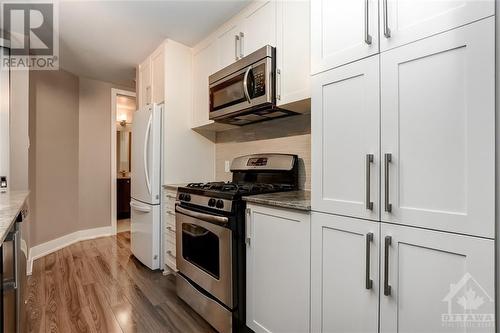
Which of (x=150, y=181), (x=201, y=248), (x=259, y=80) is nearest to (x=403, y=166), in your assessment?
(x=259, y=80)

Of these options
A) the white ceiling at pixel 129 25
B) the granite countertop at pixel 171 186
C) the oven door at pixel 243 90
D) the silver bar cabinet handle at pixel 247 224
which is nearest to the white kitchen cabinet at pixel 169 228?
the granite countertop at pixel 171 186

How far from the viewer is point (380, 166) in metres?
1.07

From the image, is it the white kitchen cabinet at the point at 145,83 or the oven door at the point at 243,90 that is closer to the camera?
the oven door at the point at 243,90

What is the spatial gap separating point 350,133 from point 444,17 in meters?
0.51

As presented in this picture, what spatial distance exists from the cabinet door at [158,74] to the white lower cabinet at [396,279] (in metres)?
2.24

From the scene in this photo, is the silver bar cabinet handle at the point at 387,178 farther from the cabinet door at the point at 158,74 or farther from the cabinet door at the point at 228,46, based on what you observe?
the cabinet door at the point at 158,74

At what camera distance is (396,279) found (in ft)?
3.38

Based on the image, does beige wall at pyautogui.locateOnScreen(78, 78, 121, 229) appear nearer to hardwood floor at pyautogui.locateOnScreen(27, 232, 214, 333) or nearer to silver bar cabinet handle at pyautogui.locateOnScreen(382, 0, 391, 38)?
hardwood floor at pyautogui.locateOnScreen(27, 232, 214, 333)

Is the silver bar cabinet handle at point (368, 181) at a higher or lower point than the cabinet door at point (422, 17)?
lower

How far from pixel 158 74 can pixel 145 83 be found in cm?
42

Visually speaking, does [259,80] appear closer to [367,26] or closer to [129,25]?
[367,26]

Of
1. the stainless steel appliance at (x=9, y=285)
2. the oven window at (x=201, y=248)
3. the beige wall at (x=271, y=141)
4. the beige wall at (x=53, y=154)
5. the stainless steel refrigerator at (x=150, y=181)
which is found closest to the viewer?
the stainless steel appliance at (x=9, y=285)

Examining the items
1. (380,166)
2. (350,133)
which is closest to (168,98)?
(350,133)

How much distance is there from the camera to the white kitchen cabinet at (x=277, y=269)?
1369mm
